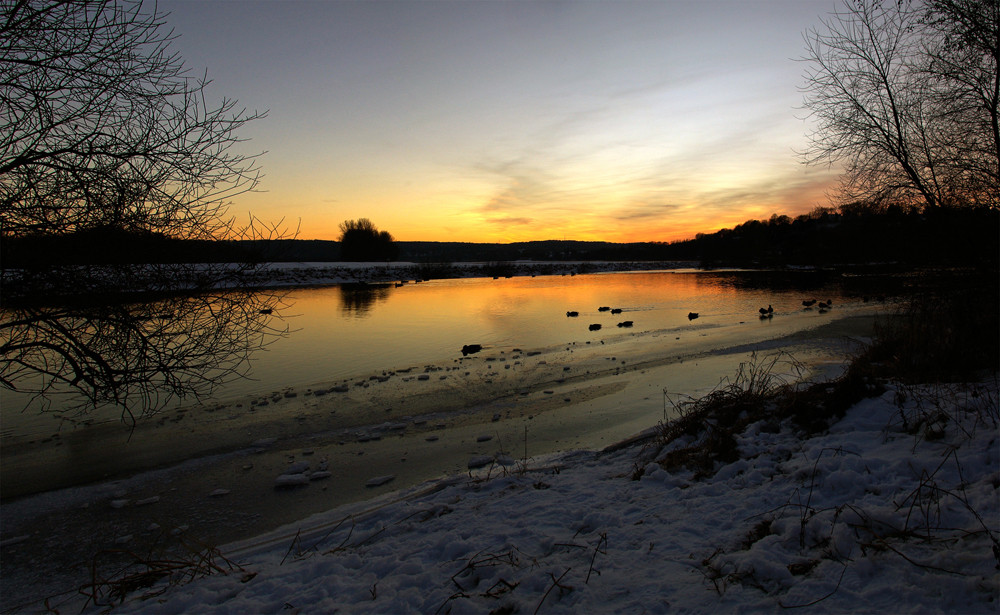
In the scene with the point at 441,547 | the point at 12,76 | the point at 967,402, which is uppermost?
the point at 12,76

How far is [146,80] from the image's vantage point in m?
5.43

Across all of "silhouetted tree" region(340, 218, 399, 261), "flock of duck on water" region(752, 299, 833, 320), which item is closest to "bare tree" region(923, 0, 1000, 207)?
"flock of duck on water" region(752, 299, 833, 320)

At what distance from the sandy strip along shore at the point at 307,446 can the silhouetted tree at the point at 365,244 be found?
3085 inches

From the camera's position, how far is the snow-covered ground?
9.68 feet

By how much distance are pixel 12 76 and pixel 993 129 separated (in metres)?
14.0

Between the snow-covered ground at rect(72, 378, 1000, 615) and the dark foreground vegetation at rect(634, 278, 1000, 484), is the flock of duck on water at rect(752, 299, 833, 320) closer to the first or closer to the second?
the dark foreground vegetation at rect(634, 278, 1000, 484)

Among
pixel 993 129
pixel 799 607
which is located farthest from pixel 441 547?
pixel 993 129

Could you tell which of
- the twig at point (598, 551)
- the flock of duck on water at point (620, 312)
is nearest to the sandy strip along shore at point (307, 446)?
the flock of duck on water at point (620, 312)

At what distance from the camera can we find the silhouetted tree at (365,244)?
87.3 metres

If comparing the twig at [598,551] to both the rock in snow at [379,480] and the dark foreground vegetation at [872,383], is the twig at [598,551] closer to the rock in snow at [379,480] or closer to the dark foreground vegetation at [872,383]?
the dark foreground vegetation at [872,383]

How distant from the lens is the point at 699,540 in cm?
374

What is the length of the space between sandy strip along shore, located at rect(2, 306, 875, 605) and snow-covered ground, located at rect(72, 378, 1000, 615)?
1.18 metres

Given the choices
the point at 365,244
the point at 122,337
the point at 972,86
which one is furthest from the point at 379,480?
the point at 365,244

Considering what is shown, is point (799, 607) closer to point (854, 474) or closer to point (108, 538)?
point (854, 474)
